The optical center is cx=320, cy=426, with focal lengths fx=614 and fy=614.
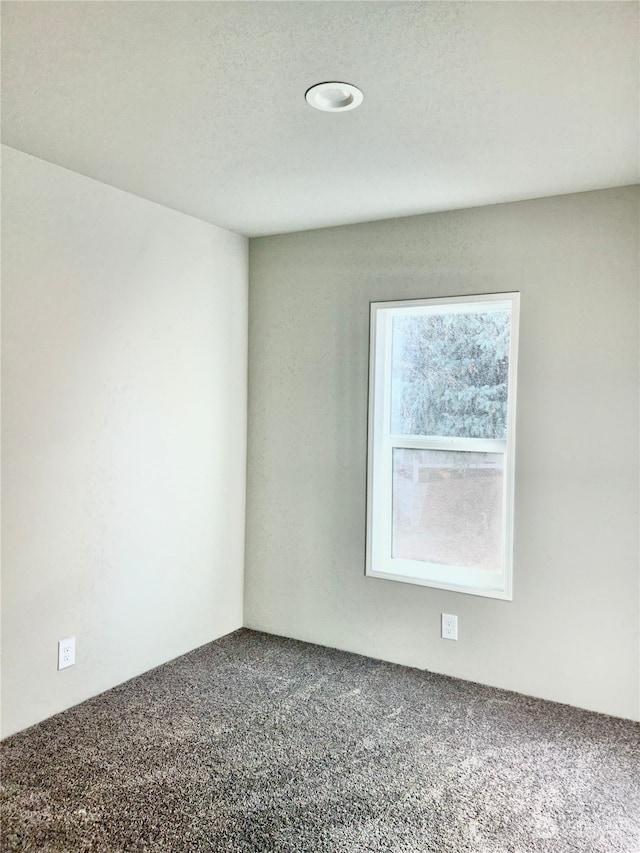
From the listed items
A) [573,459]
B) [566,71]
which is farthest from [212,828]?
[566,71]

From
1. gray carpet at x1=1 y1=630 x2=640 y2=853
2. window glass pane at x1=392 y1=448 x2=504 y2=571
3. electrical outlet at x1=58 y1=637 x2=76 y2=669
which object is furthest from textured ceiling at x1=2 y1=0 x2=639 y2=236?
gray carpet at x1=1 y1=630 x2=640 y2=853

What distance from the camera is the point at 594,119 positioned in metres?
2.12

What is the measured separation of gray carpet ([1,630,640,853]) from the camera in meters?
1.96

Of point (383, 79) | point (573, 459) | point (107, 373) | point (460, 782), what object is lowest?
point (460, 782)

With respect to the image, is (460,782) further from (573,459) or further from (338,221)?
(338,221)

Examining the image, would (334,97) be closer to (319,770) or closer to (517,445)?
(517,445)

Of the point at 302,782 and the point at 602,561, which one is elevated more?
the point at 602,561

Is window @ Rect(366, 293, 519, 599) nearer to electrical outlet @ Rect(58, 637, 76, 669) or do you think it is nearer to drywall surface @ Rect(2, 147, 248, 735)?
drywall surface @ Rect(2, 147, 248, 735)

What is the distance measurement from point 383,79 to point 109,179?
145 centimetres

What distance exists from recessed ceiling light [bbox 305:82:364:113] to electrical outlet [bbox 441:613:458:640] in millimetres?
2388

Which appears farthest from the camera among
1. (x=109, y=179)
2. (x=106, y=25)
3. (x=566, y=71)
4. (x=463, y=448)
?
(x=463, y=448)

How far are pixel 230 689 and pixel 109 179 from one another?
2.46m

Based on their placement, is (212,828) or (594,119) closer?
(212,828)

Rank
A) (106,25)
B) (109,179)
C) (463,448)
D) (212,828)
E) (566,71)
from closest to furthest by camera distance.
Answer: (106,25) → (566,71) → (212,828) → (109,179) → (463,448)
